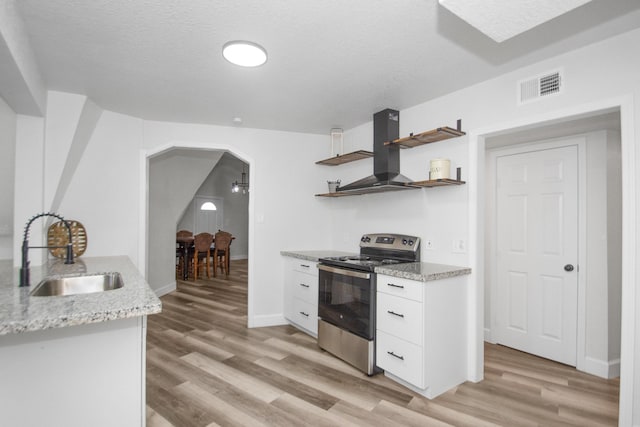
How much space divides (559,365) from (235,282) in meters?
5.25

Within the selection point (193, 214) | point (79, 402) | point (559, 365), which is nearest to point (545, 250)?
point (559, 365)

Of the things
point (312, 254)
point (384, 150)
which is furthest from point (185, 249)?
point (384, 150)

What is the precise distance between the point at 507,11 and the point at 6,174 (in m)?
3.50

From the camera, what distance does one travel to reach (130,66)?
7.70ft

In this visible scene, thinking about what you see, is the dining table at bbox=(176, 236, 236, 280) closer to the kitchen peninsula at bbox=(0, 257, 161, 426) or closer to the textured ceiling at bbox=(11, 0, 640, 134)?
the textured ceiling at bbox=(11, 0, 640, 134)

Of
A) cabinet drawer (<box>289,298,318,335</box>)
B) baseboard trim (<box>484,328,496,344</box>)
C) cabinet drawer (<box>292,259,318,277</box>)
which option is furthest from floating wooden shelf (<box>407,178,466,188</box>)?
baseboard trim (<box>484,328,496,344</box>)

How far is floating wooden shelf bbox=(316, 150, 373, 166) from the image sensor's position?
3.44 meters

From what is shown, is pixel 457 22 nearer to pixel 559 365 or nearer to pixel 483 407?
pixel 483 407

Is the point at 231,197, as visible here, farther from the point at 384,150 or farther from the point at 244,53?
the point at 244,53

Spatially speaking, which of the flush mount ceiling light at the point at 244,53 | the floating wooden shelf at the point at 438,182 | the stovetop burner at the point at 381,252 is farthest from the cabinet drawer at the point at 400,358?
the flush mount ceiling light at the point at 244,53

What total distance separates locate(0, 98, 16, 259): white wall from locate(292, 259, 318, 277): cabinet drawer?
254 centimetres

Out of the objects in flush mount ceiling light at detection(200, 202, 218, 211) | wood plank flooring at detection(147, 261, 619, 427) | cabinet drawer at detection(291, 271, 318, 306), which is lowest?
wood plank flooring at detection(147, 261, 619, 427)

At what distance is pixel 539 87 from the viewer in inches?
88.4

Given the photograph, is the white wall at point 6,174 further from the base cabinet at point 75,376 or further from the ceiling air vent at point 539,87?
the ceiling air vent at point 539,87
